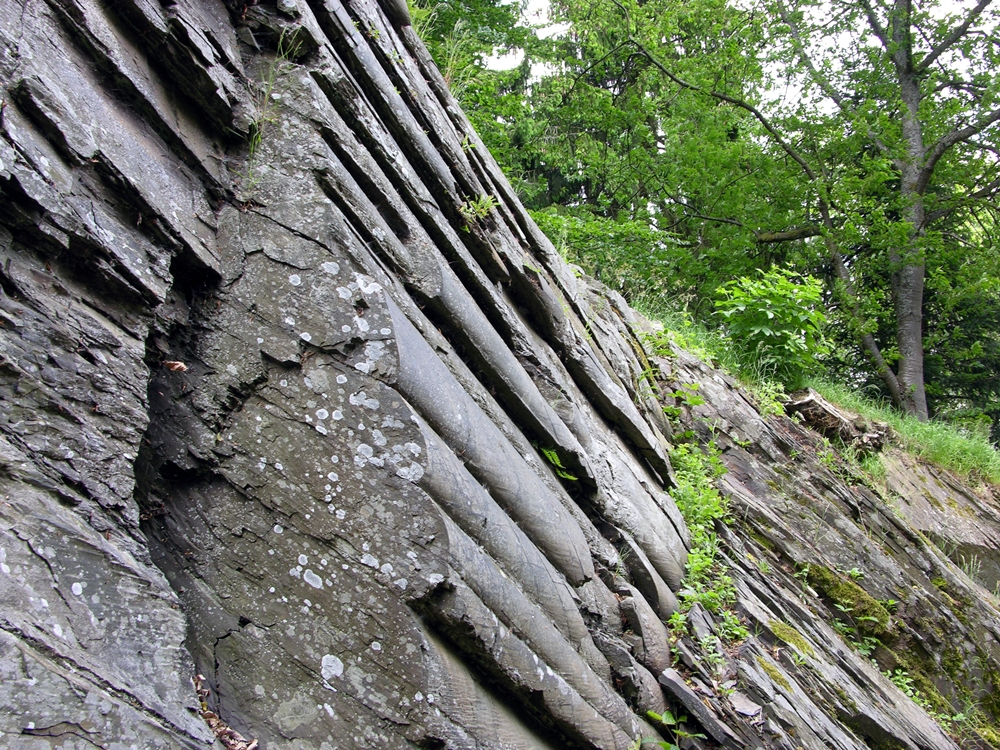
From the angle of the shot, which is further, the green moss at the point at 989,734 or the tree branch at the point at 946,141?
the tree branch at the point at 946,141

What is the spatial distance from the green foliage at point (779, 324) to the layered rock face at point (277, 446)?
5305 mm

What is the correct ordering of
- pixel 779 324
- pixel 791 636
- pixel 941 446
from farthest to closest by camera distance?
pixel 941 446, pixel 779 324, pixel 791 636

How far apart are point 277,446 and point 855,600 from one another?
6298mm

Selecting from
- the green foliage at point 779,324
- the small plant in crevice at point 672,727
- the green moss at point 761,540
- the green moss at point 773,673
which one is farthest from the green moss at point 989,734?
the green foliage at point 779,324

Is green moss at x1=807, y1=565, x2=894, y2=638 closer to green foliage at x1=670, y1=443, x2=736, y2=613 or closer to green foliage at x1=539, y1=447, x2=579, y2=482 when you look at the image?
green foliage at x1=670, y1=443, x2=736, y2=613

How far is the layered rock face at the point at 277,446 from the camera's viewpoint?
270 centimetres

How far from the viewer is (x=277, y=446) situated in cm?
343

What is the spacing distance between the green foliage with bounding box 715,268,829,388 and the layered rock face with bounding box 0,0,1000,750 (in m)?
5.31

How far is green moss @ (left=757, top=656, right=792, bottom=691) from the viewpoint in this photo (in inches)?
206

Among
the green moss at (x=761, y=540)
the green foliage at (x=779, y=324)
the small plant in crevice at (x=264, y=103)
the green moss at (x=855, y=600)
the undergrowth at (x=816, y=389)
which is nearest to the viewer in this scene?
the small plant in crevice at (x=264, y=103)

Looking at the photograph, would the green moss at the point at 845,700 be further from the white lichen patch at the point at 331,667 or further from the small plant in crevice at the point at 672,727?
the white lichen patch at the point at 331,667

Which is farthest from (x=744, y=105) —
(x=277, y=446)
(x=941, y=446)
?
(x=277, y=446)

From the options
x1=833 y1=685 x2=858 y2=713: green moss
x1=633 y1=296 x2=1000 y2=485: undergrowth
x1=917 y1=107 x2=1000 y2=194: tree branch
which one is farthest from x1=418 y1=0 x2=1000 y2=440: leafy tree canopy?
x1=833 y1=685 x2=858 y2=713: green moss

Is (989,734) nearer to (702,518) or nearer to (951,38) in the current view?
(702,518)
